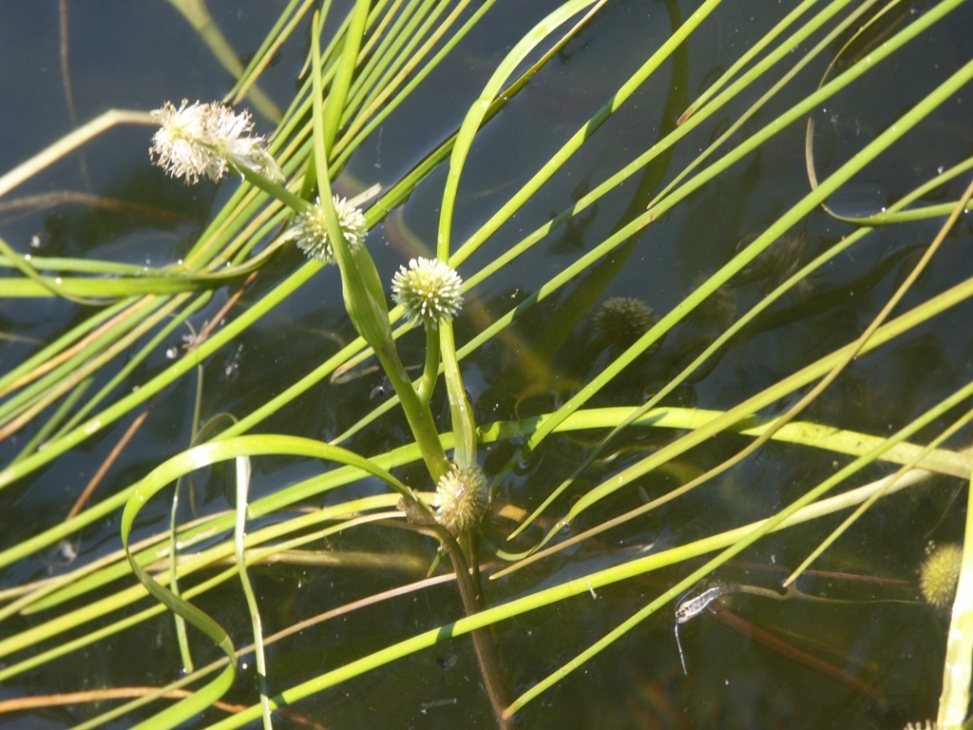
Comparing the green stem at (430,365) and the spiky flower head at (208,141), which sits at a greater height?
the spiky flower head at (208,141)

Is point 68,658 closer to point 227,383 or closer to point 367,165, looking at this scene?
point 227,383

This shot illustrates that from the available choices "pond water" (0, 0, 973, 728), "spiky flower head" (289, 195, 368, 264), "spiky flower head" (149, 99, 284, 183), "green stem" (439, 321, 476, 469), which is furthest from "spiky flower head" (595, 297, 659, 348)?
"spiky flower head" (149, 99, 284, 183)

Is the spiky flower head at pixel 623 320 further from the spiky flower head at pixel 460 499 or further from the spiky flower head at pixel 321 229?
the spiky flower head at pixel 321 229

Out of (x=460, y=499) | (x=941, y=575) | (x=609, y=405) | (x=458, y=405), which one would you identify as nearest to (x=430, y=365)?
(x=458, y=405)

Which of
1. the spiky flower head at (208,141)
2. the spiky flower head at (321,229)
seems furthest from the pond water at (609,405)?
the spiky flower head at (208,141)

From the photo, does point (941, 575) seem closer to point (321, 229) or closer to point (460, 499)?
point (460, 499)

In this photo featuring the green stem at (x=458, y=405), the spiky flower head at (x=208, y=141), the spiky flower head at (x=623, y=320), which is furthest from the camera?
the spiky flower head at (x=623, y=320)

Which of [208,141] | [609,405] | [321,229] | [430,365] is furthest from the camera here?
[609,405]

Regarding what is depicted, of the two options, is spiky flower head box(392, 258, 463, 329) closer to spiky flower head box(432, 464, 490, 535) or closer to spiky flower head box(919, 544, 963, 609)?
spiky flower head box(432, 464, 490, 535)
